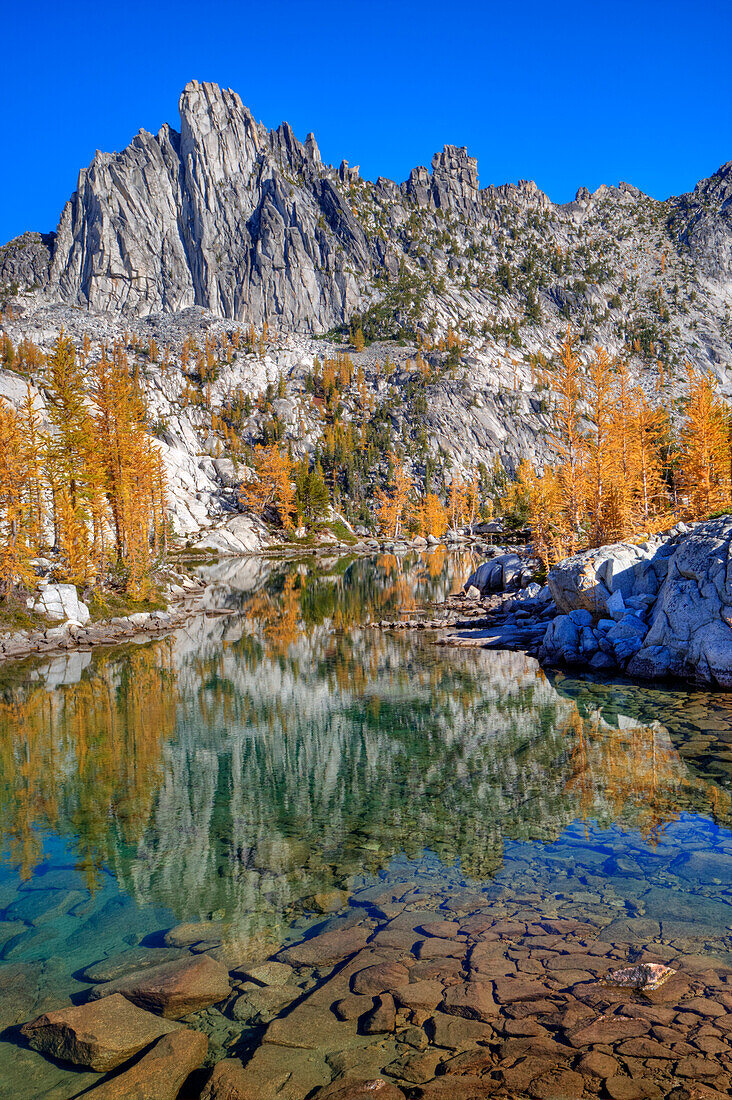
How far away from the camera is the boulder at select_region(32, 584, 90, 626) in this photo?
31.8 metres

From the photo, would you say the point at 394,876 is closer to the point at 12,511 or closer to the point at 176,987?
the point at 176,987

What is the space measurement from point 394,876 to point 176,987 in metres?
3.75

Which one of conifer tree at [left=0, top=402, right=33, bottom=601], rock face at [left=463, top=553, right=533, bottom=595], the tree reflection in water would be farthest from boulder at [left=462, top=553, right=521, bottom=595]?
conifer tree at [left=0, top=402, right=33, bottom=601]

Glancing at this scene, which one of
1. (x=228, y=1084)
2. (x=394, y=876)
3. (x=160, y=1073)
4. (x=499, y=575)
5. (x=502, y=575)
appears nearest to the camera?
(x=228, y=1084)

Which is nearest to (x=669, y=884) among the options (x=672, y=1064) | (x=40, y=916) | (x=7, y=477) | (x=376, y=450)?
(x=672, y=1064)

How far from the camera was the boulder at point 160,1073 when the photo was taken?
5168 mm

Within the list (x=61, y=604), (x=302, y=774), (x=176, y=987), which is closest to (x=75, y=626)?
(x=61, y=604)

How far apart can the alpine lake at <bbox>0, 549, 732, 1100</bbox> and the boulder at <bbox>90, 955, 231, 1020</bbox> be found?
6.8 inches

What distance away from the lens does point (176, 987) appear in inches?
254

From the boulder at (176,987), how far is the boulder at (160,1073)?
0.58 m

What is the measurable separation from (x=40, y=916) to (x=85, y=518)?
1211 inches

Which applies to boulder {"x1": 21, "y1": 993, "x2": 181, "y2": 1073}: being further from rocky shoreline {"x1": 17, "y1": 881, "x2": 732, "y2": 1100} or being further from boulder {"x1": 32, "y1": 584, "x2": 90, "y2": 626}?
boulder {"x1": 32, "y1": 584, "x2": 90, "y2": 626}

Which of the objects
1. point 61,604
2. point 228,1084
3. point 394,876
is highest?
point 61,604

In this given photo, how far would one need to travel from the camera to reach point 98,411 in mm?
43062
